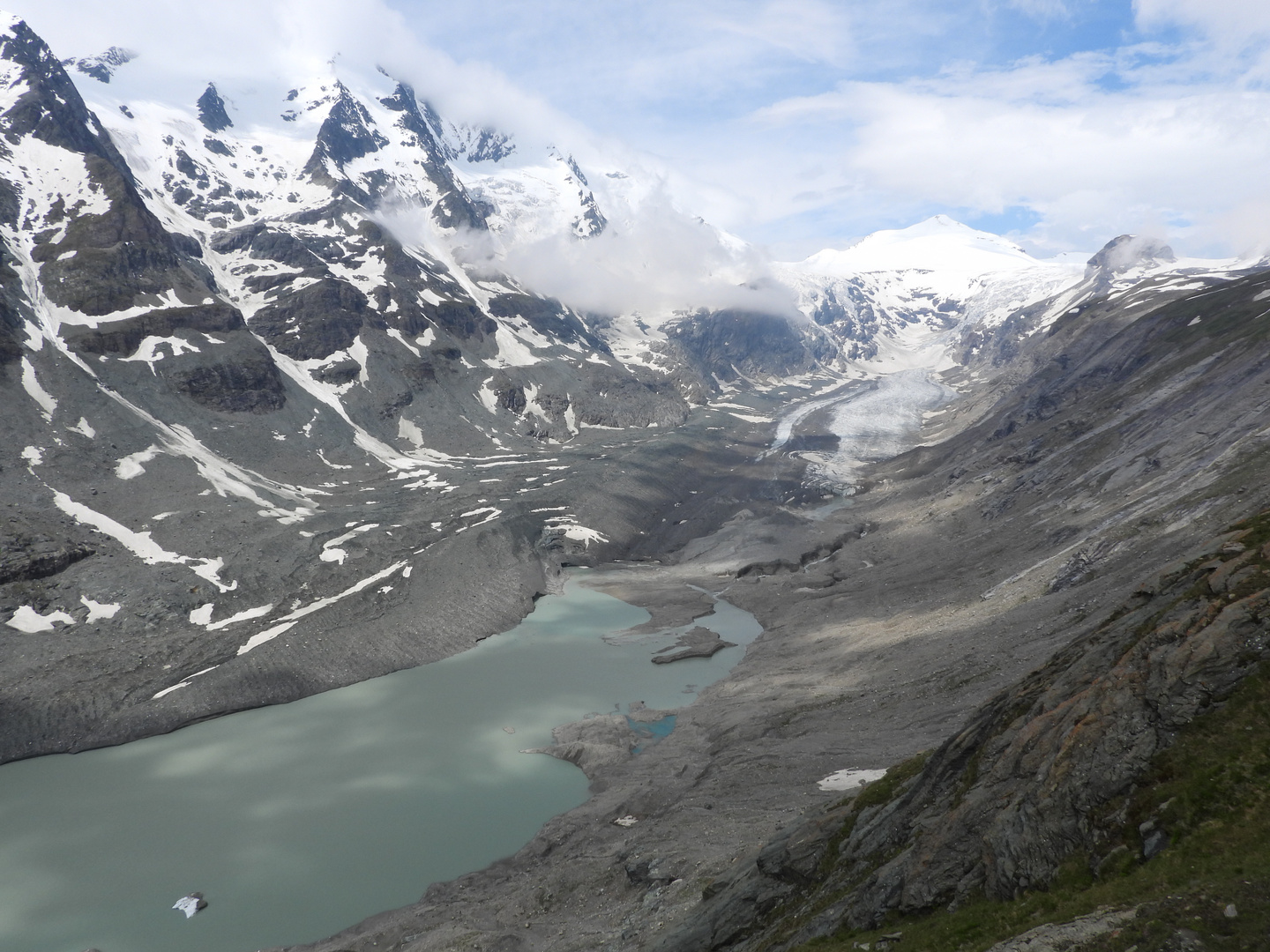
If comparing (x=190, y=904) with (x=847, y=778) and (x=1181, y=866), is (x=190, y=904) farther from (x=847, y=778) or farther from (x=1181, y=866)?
(x=1181, y=866)

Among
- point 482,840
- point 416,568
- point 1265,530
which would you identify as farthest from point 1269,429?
point 416,568

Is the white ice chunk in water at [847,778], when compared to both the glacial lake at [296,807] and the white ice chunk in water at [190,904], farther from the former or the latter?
the white ice chunk in water at [190,904]

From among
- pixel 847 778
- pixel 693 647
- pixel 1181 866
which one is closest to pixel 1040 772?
pixel 1181 866

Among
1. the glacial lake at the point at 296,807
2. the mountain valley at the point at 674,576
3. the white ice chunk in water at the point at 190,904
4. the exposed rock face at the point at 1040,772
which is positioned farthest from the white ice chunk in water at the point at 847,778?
the white ice chunk in water at the point at 190,904

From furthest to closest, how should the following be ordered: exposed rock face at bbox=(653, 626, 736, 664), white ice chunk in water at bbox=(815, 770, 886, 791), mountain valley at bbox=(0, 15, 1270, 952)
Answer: exposed rock face at bbox=(653, 626, 736, 664), white ice chunk in water at bbox=(815, 770, 886, 791), mountain valley at bbox=(0, 15, 1270, 952)

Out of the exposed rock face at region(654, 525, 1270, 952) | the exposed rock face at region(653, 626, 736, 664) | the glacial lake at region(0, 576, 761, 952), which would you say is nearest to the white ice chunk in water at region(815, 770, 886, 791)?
the exposed rock face at region(654, 525, 1270, 952)

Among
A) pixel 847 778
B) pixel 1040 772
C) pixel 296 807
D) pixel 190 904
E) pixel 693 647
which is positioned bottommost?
pixel 693 647

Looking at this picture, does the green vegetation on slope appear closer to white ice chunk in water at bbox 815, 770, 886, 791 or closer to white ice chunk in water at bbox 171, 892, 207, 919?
white ice chunk in water at bbox 815, 770, 886, 791
